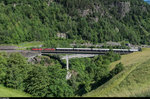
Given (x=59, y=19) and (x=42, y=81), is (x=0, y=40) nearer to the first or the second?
(x=59, y=19)

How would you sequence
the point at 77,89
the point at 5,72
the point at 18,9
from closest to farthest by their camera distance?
the point at 5,72 → the point at 77,89 → the point at 18,9

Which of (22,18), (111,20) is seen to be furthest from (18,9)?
(111,20)

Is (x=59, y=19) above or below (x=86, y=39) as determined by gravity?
above

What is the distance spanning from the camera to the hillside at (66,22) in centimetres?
9012

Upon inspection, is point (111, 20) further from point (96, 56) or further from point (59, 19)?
point (96, 56)

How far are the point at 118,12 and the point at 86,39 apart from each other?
67.9 m

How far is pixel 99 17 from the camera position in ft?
447

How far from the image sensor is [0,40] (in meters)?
78.2

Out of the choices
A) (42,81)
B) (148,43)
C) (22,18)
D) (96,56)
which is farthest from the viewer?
(148,43)

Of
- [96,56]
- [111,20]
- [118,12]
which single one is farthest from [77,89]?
[118,12]

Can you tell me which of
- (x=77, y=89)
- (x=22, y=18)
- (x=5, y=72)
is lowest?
(x=77, y=89)

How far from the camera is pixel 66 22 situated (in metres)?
120

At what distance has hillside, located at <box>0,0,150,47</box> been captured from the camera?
9012cm

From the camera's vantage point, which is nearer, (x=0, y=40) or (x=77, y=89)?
(x=77, y=89)
